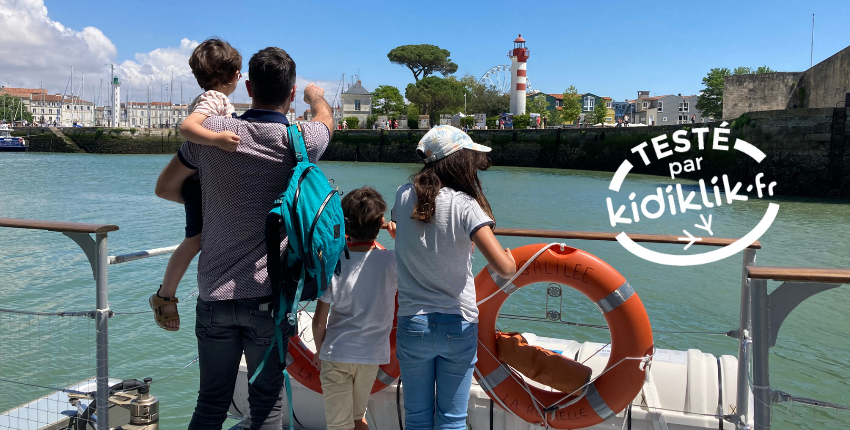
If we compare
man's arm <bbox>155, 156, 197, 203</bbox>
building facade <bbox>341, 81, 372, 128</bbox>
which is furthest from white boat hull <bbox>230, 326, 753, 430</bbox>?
building facade <bbox>341, 81, 372, 128</bbox>

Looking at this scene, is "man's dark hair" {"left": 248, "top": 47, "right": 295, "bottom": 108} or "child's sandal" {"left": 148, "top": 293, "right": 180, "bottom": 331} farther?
"child's sandal" {"left": 148, "top": 293, "right": 180, "bottom": 331}

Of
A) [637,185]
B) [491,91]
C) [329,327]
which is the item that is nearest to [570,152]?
[637,185]

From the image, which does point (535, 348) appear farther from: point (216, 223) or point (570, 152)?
point (570, 152)

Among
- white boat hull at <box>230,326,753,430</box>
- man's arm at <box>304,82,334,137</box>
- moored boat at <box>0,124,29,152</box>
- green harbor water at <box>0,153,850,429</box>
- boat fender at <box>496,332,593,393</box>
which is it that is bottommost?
green harbor water at <box>0,153,850,429</box>

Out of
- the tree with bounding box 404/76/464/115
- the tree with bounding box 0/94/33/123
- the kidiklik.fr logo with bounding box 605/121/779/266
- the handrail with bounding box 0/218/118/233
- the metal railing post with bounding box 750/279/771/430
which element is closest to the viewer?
the metal railing post with bounding box 750/279/771/430

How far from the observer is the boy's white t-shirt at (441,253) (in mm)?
1905

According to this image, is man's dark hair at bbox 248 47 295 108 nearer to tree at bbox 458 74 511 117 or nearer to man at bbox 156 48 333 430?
man at bbox 156 48 333 430

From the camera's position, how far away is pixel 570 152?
38.1 meters

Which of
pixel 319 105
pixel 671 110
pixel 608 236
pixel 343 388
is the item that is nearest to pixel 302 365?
pixel 343 388

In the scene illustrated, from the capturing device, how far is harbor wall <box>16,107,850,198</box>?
66.8ft

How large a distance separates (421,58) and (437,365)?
73.4 metres

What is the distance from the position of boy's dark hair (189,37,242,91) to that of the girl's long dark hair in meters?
0.65

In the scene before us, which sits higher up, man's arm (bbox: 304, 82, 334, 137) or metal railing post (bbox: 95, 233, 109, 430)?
man's arm (bbox: 304, 82, 334, 137)

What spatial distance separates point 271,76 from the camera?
1.85 metres
